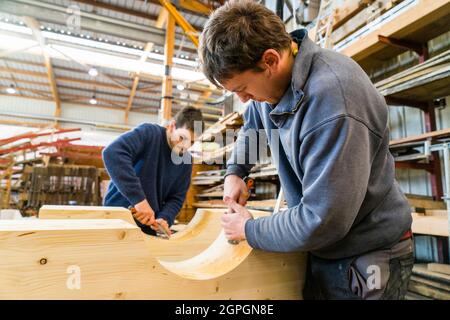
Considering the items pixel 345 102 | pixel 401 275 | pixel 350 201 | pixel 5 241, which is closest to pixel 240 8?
pixel 345 102

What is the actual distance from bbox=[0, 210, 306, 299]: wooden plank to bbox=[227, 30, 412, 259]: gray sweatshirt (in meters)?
0.14

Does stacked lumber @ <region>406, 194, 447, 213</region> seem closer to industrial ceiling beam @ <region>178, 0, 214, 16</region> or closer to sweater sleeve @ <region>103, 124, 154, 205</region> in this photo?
sweater sleeve @ <region>103, 124, 154, 205</region>

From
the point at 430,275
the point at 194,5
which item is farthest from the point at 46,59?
the point at 430,275

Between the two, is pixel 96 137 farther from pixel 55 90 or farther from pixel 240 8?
pixel 240 8

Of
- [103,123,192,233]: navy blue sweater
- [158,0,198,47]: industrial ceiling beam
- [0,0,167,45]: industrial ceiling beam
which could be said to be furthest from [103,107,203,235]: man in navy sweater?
[0,0,167,45]: industrial ceiling beam

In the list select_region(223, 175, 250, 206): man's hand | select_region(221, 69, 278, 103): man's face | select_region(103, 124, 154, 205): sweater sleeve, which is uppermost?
select_region(221, 69, 278, 103): man's face

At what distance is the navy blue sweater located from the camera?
186cm

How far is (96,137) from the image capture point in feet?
38.5

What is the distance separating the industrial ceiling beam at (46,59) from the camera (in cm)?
496

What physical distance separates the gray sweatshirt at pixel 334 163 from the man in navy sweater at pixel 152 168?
1.16 m

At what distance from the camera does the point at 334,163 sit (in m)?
0.70

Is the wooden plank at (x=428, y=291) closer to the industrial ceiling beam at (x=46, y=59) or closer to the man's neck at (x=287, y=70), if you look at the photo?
the man's neck at (x=287, y=70)

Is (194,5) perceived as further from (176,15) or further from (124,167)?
(124,167)

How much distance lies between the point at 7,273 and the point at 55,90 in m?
14.1
